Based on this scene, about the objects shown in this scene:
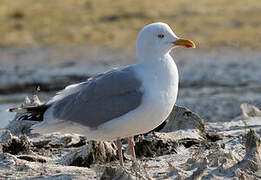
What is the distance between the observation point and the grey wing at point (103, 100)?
5863 millimetres

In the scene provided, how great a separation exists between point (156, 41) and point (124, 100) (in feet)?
2.12

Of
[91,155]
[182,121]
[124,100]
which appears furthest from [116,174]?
[182,121]

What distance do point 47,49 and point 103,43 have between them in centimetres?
148

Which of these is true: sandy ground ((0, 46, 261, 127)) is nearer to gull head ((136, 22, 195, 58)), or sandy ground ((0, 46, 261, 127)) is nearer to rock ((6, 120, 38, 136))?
rock ((6, 120, 38, 136))

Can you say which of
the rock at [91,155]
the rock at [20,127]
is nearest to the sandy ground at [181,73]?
the rock at [20,127]

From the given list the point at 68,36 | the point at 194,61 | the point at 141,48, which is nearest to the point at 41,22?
the point at 68,36

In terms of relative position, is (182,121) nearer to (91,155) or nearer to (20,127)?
(91,155)

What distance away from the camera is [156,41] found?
241 inches

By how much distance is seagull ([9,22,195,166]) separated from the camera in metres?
5.75

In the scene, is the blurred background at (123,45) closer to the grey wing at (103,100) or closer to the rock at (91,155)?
the rock at (91,155)

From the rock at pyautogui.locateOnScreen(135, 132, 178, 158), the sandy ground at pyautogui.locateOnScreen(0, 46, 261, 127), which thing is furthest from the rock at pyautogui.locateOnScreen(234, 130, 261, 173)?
the sandy ground at pyautogui.locateOnScreen(0, 46, 261, 127)

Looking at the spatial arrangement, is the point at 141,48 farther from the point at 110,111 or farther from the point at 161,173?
the point at 161,173

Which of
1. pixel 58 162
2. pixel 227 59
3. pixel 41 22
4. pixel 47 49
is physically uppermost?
pixel 41 22

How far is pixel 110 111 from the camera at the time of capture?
5.91m
